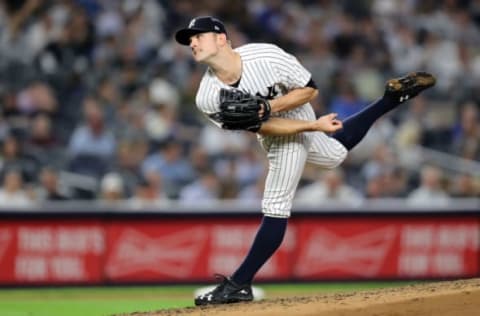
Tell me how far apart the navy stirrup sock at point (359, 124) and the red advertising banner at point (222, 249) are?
4450mm

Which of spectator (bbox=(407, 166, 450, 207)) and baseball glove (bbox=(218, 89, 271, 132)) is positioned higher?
baseball glove (bbox=(218, 89, 271, 132))

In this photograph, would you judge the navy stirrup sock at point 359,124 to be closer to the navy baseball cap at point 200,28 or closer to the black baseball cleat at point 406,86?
the black baseball cleat at point 406,86

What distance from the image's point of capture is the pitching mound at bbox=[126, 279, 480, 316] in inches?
241

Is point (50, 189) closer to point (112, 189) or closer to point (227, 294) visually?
point (112, 189)

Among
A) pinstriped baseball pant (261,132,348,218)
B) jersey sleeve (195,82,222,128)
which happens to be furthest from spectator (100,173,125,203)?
jersey sleeve (195,82,222,128)

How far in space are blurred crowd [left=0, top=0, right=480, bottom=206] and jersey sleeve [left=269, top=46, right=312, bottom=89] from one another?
5310mm

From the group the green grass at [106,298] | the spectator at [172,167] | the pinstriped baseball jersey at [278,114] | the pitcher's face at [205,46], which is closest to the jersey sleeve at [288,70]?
the pinstriped baseball jersey at [278,114]

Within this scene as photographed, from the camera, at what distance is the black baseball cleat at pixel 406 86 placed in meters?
6.95

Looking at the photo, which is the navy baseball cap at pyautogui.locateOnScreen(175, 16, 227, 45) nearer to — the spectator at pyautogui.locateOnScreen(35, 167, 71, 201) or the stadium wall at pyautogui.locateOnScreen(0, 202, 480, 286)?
the stadium wall at pyautogui.locateOnScreen(0, 202, 480, 286)

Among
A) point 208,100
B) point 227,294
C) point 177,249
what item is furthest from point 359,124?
point 177,249

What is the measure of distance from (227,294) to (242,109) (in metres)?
1.19

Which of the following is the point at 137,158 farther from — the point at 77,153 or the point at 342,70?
the point at 342,70

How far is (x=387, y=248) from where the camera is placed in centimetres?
1164

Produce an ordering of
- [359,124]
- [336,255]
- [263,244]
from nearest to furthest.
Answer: [263,244]
[359,124]
[336,255]
